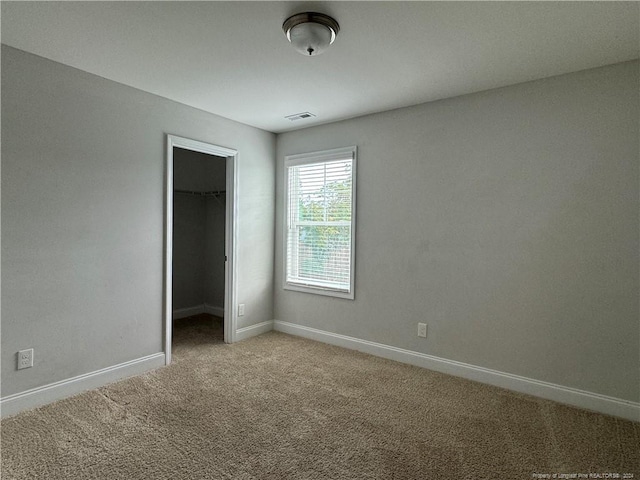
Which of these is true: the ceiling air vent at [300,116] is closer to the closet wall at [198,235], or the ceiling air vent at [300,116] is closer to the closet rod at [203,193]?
the closet wall at [198,235]

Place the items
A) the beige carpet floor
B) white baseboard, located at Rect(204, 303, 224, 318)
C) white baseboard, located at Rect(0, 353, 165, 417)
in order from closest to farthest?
1. the beige carpet floor
2. white baseboard, located at Rect(0, 353, 165, 417)
3. white baseboard, located at Rect(204, 303, 224, 318)

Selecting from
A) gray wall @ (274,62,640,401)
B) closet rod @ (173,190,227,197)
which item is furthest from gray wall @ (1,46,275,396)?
gray wall @ (274,62,640,401)

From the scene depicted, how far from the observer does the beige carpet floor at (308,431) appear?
1.98 metres

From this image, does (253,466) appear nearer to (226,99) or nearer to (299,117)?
(226,99)

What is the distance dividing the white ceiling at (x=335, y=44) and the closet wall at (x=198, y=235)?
6.89 ft

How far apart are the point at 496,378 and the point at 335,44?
2890 mm

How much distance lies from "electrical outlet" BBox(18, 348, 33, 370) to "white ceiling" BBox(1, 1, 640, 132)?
82.4 inches

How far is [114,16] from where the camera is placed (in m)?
2.09

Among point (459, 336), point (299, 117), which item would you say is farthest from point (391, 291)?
point (299, 117)

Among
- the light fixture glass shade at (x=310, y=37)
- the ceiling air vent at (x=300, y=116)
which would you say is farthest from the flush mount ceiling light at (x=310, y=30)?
the ceiling air vent at (x=300, y=116)

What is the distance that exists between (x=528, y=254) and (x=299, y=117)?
2579mm

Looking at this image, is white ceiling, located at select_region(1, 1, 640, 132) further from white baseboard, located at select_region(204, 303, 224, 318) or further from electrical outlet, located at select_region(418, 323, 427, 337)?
white baseboard, located at select_region(204, 303, 224, 318)

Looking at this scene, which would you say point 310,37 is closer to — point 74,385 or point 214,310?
point 74,385

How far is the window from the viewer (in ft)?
13.1
